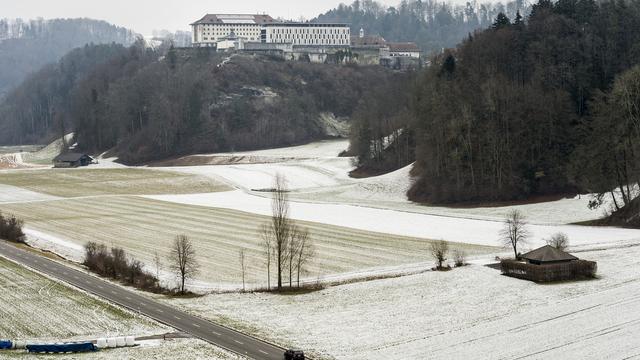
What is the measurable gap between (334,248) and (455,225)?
1813 centimetres

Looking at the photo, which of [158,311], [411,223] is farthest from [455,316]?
[411,223]

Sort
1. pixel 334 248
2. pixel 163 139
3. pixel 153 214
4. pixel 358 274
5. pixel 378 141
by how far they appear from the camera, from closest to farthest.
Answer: pixel 358 274 → pixel 334 248 → pixel 153 214 → pixel 378 141 → pixel 163 139

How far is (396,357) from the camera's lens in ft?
127

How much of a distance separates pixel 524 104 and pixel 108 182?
72290 mm

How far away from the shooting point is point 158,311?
4875cm

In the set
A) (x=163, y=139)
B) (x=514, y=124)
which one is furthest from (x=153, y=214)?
(x=163, y=139)

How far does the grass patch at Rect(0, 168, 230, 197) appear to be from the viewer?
125m

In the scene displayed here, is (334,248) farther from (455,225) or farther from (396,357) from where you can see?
(396,357)

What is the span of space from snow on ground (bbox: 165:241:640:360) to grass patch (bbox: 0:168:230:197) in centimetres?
7566

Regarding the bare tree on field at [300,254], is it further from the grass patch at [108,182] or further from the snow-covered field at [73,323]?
the grass patch at [108,182]

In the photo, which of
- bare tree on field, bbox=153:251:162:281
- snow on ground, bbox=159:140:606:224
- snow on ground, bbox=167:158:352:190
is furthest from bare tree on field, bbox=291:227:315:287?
snow on ground, bbox=167:158:352:190

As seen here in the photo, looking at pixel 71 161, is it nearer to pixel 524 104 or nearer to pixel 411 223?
pixel 524 104

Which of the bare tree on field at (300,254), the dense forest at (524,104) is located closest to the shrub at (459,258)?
the bare tree on field at (300,254)

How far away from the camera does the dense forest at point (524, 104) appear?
100062mm
